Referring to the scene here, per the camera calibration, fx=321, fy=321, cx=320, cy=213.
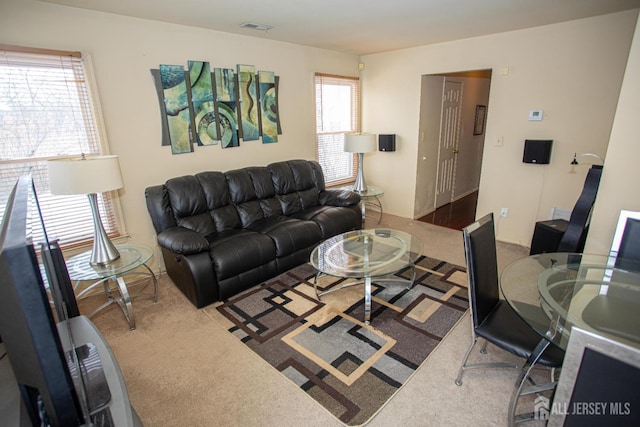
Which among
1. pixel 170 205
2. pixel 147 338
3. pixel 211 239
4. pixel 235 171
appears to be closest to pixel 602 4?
pixel 235 171

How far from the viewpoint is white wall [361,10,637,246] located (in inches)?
125

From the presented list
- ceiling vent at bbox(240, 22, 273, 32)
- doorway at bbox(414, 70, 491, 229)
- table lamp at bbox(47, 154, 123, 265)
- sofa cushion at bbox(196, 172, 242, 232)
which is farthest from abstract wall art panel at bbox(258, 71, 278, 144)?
doorway at bbox(414, 70, 491, 229)

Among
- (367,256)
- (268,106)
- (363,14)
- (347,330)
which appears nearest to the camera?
(347,330)

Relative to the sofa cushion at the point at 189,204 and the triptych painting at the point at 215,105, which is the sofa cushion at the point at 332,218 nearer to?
the sofa cushion at the point at 189,204

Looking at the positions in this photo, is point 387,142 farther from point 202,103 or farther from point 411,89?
Result: point 202,103

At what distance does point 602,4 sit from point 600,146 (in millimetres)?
1311

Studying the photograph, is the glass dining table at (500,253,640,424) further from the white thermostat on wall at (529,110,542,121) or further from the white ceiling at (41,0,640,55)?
the white ceiling at (41,0,640,55)

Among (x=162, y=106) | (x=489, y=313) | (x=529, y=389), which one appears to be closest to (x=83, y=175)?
(x=162, y=106)

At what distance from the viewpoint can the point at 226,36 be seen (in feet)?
11.7

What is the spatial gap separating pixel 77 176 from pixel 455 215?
15.9 feet

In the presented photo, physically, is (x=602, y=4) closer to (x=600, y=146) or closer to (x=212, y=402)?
(x=600, y=146)

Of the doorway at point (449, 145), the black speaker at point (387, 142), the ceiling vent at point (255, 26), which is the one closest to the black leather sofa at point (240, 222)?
the black speaker at point (387, 142)

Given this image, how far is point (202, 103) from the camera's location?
3475mm

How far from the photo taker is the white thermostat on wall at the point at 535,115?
142 inches
